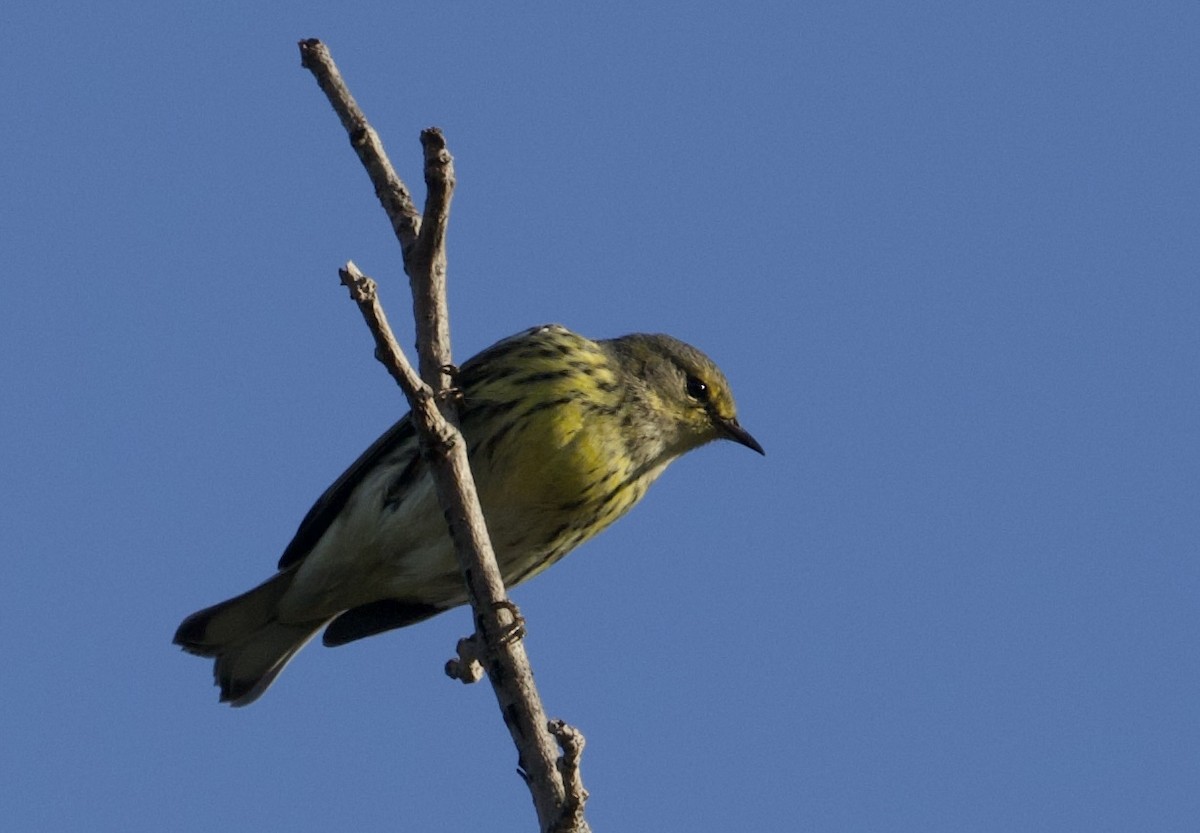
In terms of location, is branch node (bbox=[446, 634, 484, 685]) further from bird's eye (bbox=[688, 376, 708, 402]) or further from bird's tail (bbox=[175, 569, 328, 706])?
bird's eye (bbox=[688, 376, 708, 402])

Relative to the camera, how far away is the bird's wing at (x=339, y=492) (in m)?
7.47

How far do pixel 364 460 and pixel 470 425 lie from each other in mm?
666

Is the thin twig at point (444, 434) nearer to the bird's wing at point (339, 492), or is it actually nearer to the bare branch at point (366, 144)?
the bare branch at point (366, 144)

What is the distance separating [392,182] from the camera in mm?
5418

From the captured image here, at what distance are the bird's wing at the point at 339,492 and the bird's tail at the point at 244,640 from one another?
0.36 m

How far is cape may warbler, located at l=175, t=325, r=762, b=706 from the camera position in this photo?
7.05m

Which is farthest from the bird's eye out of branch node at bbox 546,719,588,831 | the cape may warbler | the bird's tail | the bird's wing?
branch node at bbox 546,719,588,831

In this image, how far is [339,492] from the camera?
24.8ft

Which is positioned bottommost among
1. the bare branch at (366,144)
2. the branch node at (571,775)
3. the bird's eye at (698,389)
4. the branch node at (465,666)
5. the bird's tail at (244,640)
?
the branch node at (571,775)

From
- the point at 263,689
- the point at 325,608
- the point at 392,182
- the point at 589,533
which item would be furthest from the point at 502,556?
the point at 392,182

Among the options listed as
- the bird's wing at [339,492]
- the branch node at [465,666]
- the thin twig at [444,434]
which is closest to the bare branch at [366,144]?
the thin twig at [444,434]

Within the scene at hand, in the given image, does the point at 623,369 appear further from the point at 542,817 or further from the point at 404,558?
the point at 542,817

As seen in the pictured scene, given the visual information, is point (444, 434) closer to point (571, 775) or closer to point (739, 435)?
point (571, 775)

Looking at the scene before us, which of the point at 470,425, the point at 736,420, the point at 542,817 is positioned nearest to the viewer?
the point at 542,817
